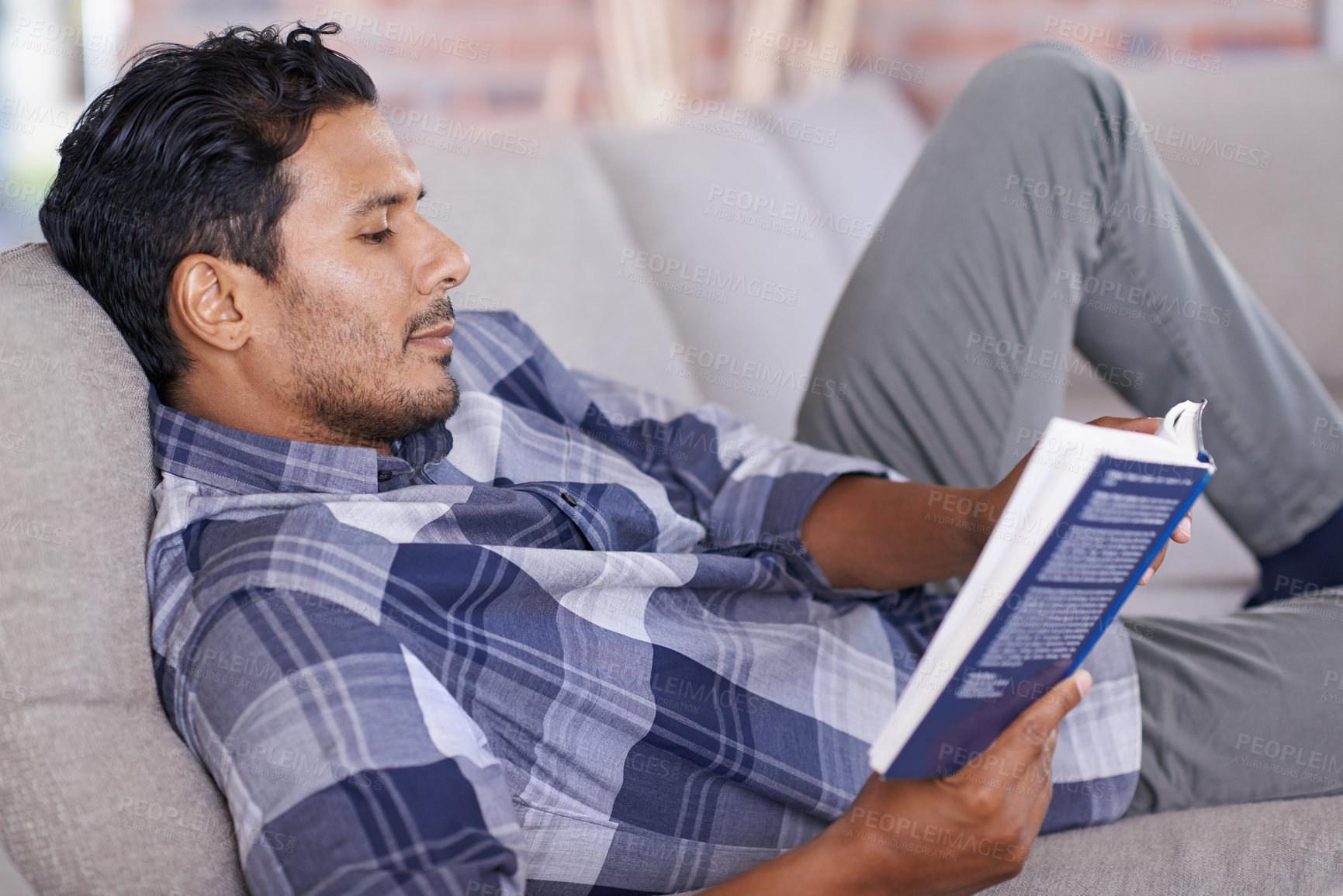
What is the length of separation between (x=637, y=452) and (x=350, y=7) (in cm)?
189

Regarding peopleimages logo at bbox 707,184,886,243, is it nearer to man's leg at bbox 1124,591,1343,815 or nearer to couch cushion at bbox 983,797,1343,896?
man's leg at bbox 1124,591,1343,815

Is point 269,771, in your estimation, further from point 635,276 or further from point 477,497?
point 635,276

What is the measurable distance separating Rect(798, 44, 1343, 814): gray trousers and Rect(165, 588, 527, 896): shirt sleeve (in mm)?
623

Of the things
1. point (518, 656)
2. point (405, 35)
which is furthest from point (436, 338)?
point (405, 35)

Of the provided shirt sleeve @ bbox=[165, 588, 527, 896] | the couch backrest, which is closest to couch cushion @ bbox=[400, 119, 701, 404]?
the couch backrest

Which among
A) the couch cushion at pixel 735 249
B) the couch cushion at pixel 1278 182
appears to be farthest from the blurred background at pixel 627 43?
the couch cushion at pixel 735 249

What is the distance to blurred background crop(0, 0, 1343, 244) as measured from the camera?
239cm

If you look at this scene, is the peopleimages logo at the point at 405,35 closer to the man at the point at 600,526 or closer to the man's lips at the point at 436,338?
the man at the point at 600,526

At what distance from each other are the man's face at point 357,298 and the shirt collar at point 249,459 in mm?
51

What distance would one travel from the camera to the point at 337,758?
2.11ft

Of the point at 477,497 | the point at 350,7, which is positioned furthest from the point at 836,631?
the point at 350,7

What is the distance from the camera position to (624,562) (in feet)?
2.78

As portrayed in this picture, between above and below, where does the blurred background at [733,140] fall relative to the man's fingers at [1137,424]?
below

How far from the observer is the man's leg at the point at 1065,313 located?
1081mm
